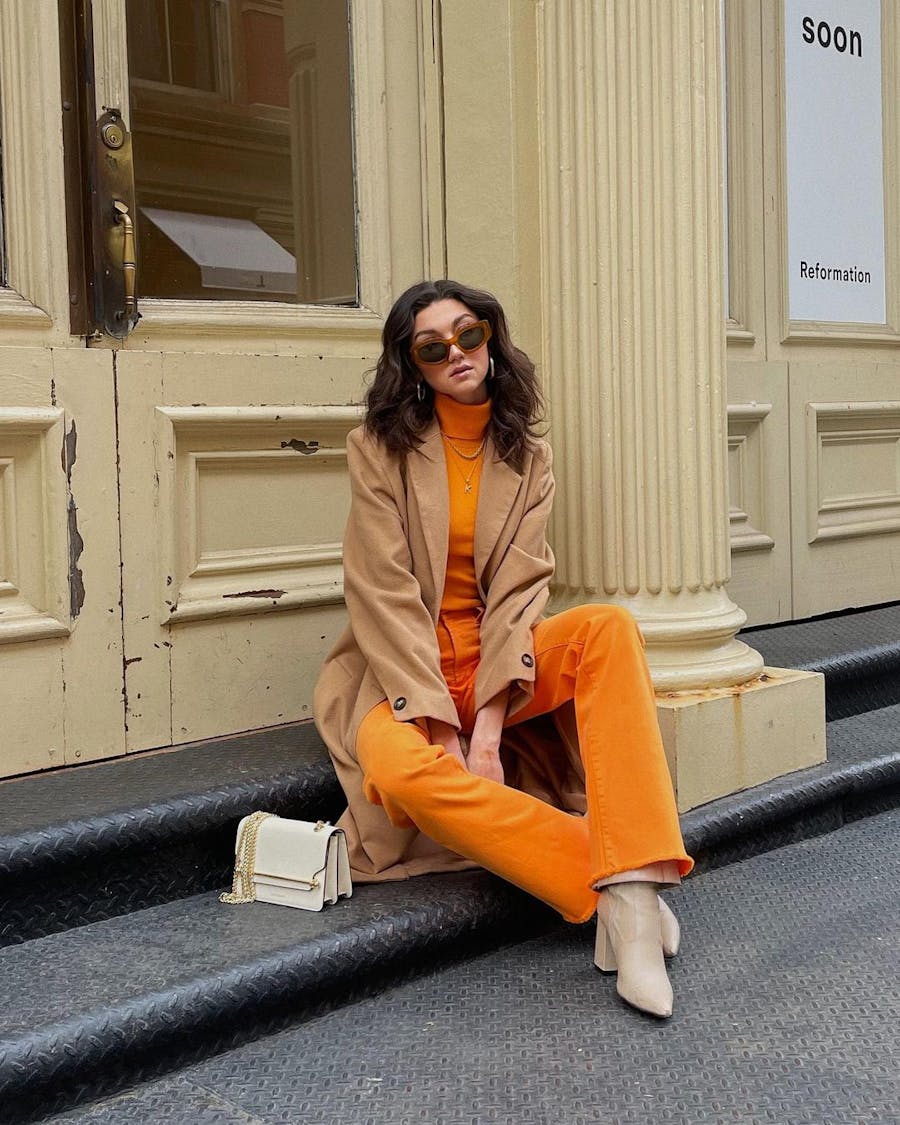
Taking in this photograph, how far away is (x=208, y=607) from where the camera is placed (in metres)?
3.12

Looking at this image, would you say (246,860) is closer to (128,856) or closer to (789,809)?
(128,856)

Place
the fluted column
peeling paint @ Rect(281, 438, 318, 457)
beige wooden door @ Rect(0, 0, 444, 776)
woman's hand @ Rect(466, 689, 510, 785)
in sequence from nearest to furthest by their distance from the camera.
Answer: woman's hand @ Rect(466, 689, 510, 785) < beige wooden door @ Rect(0, 0, 444, 776) < the fluted column < peeling paint @ Rect(281, 438, 318, 457)

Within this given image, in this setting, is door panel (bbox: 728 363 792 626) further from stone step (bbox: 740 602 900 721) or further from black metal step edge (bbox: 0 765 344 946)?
black metal step edge (bbox: 0 765 344 946)

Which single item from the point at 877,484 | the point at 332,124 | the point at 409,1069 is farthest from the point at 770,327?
the point at 409,1069

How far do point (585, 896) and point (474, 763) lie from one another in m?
0.34

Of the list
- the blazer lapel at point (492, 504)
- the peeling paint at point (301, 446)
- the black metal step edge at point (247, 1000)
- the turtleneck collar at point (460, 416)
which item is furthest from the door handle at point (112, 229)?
the black metal step edge at point (247, 1000)

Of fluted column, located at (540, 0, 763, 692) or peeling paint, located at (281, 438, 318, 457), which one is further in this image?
peeling paint, located at (281, 438, 318, 457)

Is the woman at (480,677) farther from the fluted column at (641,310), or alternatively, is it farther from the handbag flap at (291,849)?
the fluted column at (641,310)

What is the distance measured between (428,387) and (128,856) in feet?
3.74

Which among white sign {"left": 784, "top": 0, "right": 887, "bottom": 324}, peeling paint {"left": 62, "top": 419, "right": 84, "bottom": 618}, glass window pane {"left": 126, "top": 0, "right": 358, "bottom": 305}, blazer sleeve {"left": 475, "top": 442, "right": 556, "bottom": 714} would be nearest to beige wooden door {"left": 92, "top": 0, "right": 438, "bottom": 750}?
glass window pane {"left": 126, "top": 0, "right": 358, "bottom": 305}

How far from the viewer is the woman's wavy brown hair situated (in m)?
2.79

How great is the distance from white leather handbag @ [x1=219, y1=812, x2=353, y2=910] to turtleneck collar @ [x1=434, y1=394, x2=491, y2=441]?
0.87m

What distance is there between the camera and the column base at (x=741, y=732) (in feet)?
10.1

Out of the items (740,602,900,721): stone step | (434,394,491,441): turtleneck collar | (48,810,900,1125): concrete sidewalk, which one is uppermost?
(434,394,491,441): turtleneck collar
